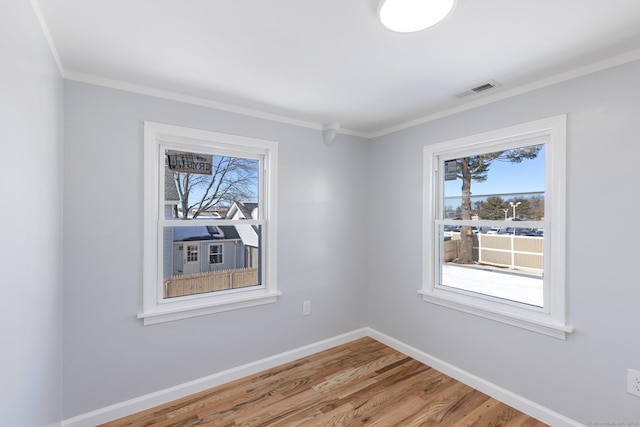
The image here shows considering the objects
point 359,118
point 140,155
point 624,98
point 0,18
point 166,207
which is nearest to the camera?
point 0,18

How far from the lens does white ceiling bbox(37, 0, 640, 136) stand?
1.35 meters

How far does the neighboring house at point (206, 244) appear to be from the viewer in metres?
2.35

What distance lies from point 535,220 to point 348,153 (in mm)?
1774

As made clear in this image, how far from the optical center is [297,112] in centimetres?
268

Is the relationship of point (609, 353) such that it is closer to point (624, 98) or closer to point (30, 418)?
point (624, 98)

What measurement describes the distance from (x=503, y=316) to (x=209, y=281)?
7.50ft

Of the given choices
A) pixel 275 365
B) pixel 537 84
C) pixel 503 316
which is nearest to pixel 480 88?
pixel 537 84

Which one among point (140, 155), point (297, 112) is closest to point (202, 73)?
point (140, 155)

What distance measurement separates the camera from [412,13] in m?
1.34

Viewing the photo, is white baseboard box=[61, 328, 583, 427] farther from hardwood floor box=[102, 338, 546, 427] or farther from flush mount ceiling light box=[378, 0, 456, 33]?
flush mount ceiling light box=[378, 0, 456, 33]

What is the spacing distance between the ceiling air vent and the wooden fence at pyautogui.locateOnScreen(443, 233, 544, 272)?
1.09 meters

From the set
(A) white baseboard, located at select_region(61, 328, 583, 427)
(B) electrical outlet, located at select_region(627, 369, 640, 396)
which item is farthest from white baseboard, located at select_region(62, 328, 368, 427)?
(B) electrical outlet, located at select_region(627, 369, 640, 396)

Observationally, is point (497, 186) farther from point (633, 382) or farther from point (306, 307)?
point (306, 307)

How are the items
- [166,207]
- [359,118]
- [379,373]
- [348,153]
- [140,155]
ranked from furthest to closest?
[348,153] → [359,118] → [379,373] → [166,207] → [140,155]
